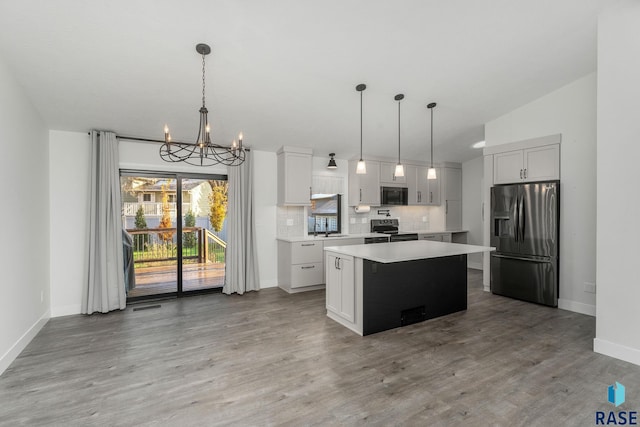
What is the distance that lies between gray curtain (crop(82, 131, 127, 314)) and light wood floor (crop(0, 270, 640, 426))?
0.30 meters

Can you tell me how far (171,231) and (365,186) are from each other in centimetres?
358

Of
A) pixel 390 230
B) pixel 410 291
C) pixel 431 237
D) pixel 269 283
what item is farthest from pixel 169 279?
pixel 431 237

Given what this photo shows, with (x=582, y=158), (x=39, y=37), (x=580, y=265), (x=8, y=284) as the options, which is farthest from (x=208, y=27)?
(x=580, y=265)

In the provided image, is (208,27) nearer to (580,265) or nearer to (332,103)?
(332,103)

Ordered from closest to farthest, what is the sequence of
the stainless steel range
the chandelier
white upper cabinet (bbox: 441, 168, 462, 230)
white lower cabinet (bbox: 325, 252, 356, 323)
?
A: the chandelier, white lower cabinet (bbox: 325, 252, 356, 323), the stainless steel range, white upper cabinet (bbox: 441, 168, 462, 230)

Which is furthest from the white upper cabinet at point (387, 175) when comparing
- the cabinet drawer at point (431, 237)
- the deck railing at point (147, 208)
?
the deck railing at point (147, 208)

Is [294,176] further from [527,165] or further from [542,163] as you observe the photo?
[542,163]

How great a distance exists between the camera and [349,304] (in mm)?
3506

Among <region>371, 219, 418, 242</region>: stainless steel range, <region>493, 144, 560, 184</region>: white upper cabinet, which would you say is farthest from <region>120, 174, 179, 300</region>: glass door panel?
<region>493, 144, 560, 184</region>: white upper cabinet

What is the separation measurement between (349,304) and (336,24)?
9.26 ft

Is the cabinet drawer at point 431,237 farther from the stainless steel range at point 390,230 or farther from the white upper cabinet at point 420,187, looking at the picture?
the white upper cabinet at point 420,187

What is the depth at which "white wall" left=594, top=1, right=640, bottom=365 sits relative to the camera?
275 cm

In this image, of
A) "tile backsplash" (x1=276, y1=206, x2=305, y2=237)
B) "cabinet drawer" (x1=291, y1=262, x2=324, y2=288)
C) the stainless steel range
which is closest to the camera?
"cabinet drawer" (x1=291, y1=262, x2=324, y2=288)

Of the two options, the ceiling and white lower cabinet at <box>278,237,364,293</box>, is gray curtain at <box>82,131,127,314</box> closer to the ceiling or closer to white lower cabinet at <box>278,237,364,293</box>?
the ceiling
